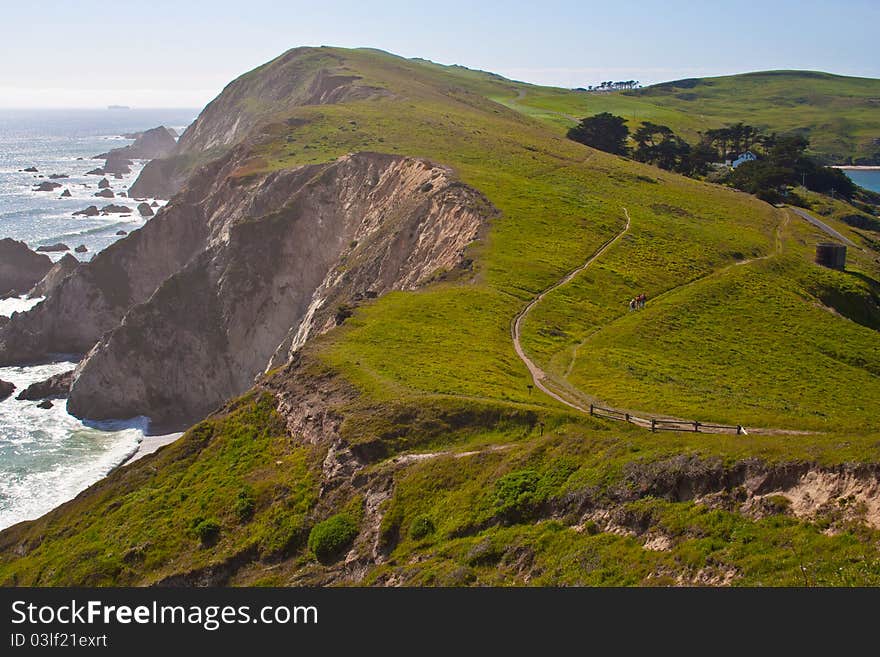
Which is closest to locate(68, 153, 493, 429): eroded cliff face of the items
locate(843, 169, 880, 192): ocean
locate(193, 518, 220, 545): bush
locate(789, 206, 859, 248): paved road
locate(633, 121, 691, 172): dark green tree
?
locate(193, 518, 220, 545): bush

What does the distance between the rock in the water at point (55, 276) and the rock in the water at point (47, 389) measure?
27060 millimetres

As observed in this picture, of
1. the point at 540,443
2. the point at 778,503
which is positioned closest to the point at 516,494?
the point at 540,443

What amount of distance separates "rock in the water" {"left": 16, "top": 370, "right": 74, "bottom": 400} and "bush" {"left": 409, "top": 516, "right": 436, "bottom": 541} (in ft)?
207

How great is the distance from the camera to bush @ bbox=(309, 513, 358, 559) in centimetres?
2716

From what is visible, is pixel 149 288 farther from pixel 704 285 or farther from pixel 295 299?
pixel 704 285

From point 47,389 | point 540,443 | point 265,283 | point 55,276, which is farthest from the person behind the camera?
point 55,276

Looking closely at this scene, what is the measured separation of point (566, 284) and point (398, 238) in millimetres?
19094

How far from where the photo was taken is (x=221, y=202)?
317ft

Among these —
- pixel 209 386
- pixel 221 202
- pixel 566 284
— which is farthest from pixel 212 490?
pixel 221 202

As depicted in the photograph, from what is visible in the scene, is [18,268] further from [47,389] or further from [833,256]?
[833,256]

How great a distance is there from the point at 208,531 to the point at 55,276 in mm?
87690

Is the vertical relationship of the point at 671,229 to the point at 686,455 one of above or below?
above

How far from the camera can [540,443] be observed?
27.8 metres

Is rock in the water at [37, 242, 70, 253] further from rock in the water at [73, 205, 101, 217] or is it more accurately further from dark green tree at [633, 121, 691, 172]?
dark green tree at [633, 121, 691, 172]
